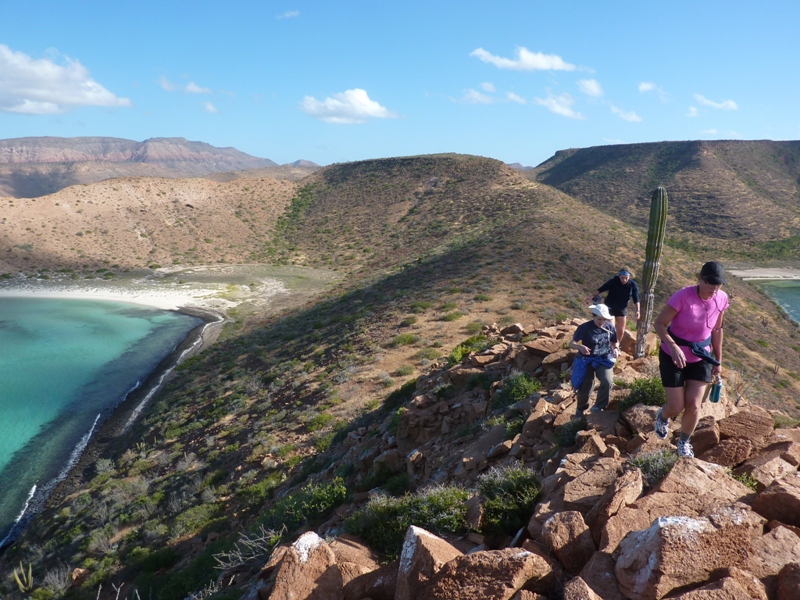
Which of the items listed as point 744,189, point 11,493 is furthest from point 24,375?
point 744,189

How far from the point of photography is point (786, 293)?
51844 millimetres

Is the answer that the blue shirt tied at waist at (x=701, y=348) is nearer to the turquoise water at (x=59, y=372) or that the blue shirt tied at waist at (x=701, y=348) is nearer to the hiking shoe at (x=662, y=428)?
the hiking shoe at (x=662, y=428)

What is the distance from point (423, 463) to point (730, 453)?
177 inches

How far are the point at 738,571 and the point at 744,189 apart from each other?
94.1m

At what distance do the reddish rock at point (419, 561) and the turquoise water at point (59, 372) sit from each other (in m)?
15.4

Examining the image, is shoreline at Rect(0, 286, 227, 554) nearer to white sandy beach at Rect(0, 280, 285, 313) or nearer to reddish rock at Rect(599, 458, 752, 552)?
white sandy beach at Rect(0, 280, 285, 313)

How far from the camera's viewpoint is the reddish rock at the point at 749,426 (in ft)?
17.3

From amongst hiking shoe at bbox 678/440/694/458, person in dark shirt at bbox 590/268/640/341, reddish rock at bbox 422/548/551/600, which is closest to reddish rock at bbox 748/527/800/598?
reddish rock at bbox 422/548/551/600

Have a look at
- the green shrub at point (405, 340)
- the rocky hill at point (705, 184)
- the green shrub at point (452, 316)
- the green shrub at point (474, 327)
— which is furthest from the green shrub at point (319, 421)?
the rocky hill at point (705, 184)

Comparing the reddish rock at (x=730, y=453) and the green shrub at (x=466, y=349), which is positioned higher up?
the reddish rock at (x=730, y=453)

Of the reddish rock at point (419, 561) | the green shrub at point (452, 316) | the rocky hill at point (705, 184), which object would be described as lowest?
the green shrub at point (452, 316)

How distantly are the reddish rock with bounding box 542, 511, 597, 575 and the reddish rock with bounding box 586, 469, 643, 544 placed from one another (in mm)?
103

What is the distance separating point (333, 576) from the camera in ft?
15.2

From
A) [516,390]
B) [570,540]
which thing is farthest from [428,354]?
[570,540]
